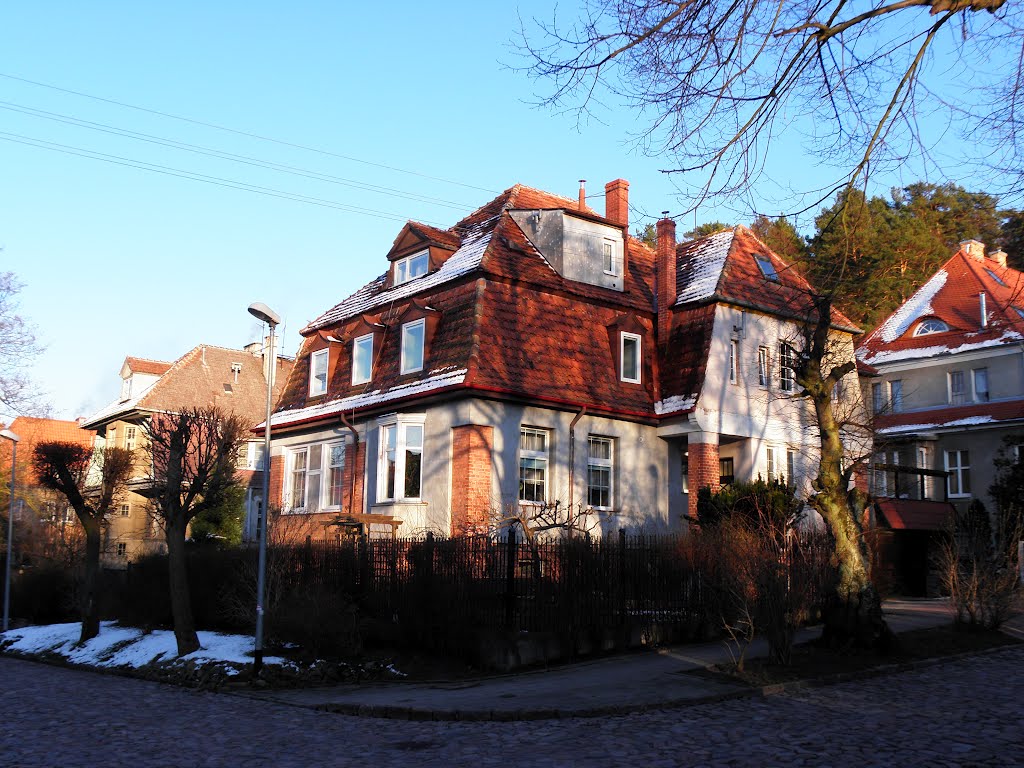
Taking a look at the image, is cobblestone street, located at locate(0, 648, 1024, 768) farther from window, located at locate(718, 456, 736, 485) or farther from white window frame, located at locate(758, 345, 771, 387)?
white window frame, located at locate(758, 345, 771, 387)

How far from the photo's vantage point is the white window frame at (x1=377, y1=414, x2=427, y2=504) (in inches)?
958

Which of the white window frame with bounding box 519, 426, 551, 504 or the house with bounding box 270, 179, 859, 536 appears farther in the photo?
the white window frame with bounding box 519, 426, 551, 504

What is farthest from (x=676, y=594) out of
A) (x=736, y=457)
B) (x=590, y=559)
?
(x=736, y=457)

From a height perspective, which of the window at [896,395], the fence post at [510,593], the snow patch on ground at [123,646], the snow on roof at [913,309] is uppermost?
the snow on roof at [913,309]

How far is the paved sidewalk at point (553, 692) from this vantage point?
12156 mm

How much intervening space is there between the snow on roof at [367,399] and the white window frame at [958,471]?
23.5m

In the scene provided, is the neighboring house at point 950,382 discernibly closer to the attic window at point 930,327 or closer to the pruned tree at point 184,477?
the attic window at point 930,327

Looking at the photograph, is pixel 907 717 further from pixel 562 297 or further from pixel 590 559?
pixel 562 297

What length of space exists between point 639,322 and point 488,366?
19.6 ft

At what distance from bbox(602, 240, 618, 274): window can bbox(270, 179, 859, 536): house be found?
46 millimetres

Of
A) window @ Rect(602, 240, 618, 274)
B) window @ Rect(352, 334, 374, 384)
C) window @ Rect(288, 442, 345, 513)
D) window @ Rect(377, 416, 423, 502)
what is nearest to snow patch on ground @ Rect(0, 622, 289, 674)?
window @ Rect(377, 416, 423, 502)

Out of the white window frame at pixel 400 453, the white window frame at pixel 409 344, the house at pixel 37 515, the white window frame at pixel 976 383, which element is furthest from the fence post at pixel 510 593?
Answer: the white window frame at pixel 976 383

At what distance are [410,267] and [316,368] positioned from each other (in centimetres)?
436

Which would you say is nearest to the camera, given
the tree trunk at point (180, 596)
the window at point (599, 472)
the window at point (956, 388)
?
the tree trunk at point (180, 596)
